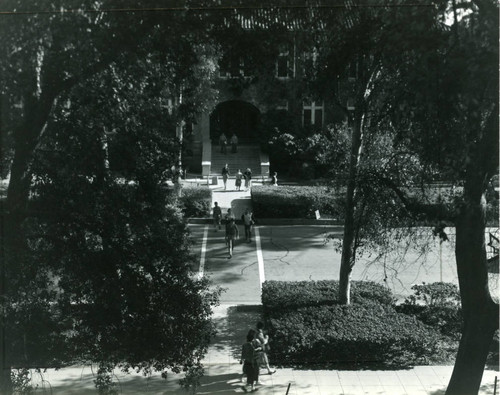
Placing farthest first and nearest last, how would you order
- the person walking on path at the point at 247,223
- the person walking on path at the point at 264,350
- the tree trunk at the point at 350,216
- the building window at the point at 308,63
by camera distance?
the person walking on path at the point at 247,223, the tree trunk at the point at 350,216, the person walking on path at the point at 264,350, the building window at the point at 308,63

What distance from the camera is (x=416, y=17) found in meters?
8.33

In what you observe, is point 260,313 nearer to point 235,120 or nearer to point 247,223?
point 247,223

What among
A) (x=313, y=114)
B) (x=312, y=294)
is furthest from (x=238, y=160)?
(x=312, y=294)

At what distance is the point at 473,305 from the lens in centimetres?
933

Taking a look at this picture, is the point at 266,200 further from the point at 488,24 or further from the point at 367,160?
the point at 488,24

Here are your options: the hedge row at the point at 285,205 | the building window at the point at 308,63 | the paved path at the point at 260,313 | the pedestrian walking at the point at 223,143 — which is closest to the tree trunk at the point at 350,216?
the paved path at the point at 260,313

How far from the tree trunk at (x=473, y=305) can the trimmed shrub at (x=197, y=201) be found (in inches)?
647

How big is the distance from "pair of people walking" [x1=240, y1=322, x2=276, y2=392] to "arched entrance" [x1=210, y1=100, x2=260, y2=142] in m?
26.9

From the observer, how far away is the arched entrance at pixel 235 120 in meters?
39.0

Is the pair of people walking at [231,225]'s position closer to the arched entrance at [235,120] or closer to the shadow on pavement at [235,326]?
the shadow on pavement at [235,326]

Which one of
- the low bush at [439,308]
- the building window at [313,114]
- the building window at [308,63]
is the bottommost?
the low bush at [439,308]

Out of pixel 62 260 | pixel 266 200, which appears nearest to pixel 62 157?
pixel 62 260

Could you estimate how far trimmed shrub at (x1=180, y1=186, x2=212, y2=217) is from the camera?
83.4 feet

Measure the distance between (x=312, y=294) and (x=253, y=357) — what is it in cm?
401
